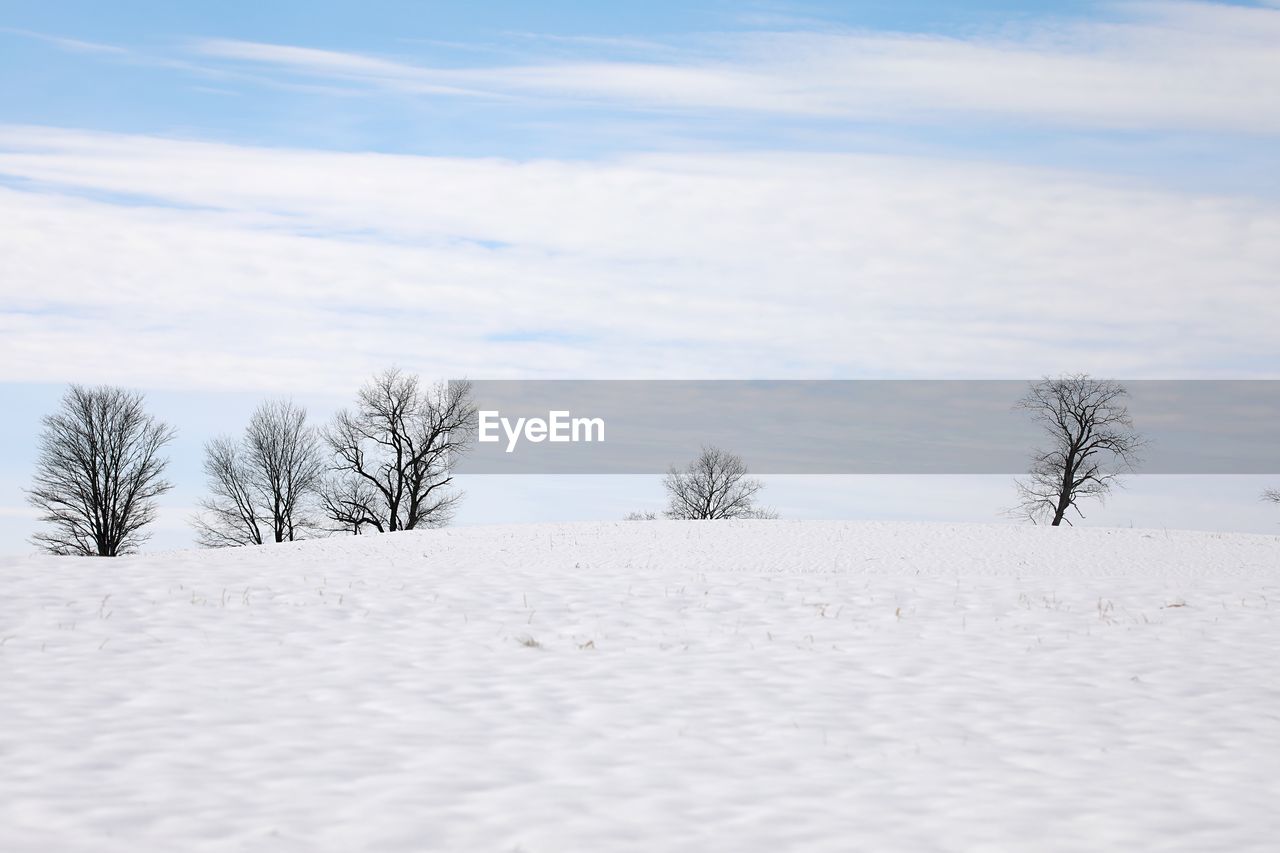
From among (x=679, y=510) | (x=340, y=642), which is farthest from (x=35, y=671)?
(x=679, y=510)

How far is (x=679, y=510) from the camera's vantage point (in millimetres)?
81750

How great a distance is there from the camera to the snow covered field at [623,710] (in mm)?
7512

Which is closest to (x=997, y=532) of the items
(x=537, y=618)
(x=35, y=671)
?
(x=537, y=618)

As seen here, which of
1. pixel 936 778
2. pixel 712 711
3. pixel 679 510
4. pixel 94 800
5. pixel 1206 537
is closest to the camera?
pixel 94 800

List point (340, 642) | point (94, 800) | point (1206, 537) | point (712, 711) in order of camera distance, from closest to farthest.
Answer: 1. point (94, 800)
2. point (712, 711)
3. point (340, 642)
4. point (1206, 537)

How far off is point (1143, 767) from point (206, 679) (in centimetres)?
903

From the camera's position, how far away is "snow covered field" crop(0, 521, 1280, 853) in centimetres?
751

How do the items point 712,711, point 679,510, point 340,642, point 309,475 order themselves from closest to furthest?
point 712,711 < point 340,642 < point 309,475 < point 679,510

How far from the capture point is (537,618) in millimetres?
14750

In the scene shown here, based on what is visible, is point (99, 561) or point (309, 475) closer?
point (99, 561)

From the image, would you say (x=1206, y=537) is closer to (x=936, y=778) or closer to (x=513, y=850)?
(x=936, y=778)

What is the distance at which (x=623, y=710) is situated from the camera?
10.5m

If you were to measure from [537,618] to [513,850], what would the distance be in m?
7.87

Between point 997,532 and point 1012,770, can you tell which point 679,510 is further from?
point 1012,770
